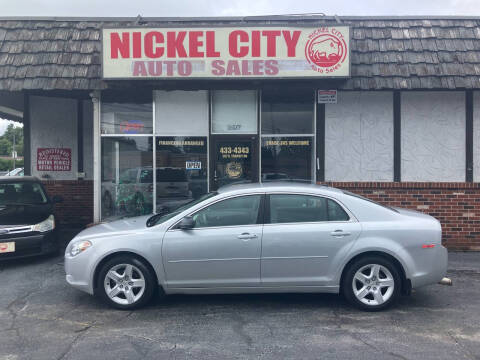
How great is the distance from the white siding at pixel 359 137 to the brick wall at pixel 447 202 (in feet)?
0.98

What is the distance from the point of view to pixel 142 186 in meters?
9.39

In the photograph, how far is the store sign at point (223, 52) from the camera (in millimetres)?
8203

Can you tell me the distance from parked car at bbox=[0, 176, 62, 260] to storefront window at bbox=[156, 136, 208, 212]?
201cm

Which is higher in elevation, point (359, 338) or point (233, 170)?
point (233, 170)

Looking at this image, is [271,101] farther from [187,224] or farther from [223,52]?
[187,224]

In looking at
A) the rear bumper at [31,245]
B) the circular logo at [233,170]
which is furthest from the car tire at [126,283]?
the circular logo at [233,170]

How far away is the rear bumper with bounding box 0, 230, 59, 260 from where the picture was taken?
721 centimetres

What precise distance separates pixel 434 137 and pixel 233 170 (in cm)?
397

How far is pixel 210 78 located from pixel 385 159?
3.71 metres

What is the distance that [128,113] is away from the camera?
9305 mm

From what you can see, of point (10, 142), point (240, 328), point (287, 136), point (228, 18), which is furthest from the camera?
point (10, 142)

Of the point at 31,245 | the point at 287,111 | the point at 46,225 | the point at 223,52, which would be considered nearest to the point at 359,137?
the point at 287,111

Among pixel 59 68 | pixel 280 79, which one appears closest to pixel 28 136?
pixel 59 68

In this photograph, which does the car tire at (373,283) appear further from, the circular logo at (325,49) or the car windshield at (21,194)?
the car windshield at (21,194)
